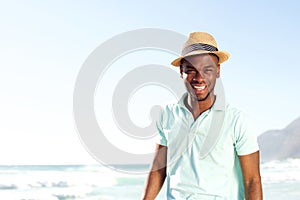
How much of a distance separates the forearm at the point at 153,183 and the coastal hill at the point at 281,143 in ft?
42.4

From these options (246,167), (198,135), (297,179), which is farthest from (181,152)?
(297,179)

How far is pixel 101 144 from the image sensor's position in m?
2.80

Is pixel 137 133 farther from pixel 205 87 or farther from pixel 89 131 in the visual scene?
pixel 205 87

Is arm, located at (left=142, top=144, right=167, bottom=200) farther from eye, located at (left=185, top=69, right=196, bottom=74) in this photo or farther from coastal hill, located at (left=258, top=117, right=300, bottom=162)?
coastal hill, located at (left=258, top=117, right=300, bottom=162)

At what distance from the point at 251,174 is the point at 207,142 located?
26 centimetres

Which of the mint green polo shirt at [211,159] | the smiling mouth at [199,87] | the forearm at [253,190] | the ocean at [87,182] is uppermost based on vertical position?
the smiling mouth at [199,87]

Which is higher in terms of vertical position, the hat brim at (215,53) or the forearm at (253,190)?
the hat brim at (215,53)

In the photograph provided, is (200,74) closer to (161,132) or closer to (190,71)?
(190,71)

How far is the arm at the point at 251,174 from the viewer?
2221mm

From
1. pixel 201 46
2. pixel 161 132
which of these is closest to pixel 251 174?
pixel 161 132

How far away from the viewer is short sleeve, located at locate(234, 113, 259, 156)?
221 cm

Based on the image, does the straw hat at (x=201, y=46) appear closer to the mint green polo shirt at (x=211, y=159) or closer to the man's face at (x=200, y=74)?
the man's face at (x=200, y=74)

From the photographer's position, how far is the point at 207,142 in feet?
7.41

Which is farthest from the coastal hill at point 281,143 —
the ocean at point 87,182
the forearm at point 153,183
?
the forearm at point 153,183
